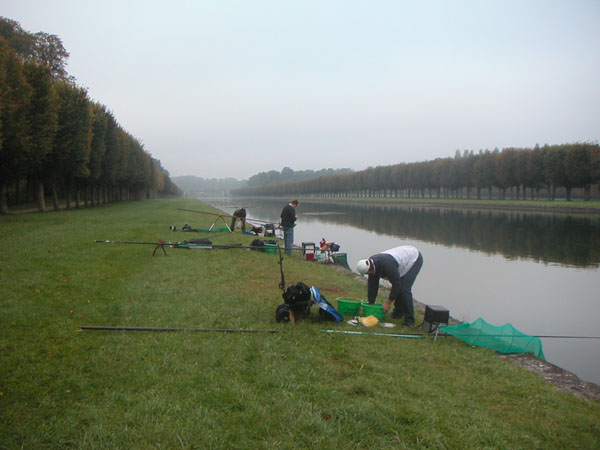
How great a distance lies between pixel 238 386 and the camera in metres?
4.80

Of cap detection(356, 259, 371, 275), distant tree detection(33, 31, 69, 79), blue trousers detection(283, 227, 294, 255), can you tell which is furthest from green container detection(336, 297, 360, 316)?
distant tree detection(33, 31, 69, 79)

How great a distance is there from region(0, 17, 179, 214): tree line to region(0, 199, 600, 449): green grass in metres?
19.2

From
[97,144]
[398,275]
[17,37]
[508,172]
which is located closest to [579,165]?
[508,172]

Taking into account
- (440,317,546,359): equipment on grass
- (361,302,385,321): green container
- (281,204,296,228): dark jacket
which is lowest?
(440,317,546,359): equipment on grass

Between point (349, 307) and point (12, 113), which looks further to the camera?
point (12, 113)

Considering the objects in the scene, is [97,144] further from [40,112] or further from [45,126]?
[45,126]

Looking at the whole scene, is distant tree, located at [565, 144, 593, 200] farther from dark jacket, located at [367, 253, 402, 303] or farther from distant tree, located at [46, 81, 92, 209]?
dark jacket, located at [367, 253, 402, 303]

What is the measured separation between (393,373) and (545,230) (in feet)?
104

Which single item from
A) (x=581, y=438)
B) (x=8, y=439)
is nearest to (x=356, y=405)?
(x=581, y=438)

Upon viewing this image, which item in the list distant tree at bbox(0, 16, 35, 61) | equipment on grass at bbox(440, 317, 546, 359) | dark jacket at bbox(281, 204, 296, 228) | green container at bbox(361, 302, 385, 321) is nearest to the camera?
equipment on grass at bbox(440, 317, 546, 359)

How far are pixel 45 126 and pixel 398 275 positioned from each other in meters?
26.8

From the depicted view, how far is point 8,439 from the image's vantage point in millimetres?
3553

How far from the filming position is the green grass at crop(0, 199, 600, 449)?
12.9 feet

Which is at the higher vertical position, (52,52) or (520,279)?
(52,52)
